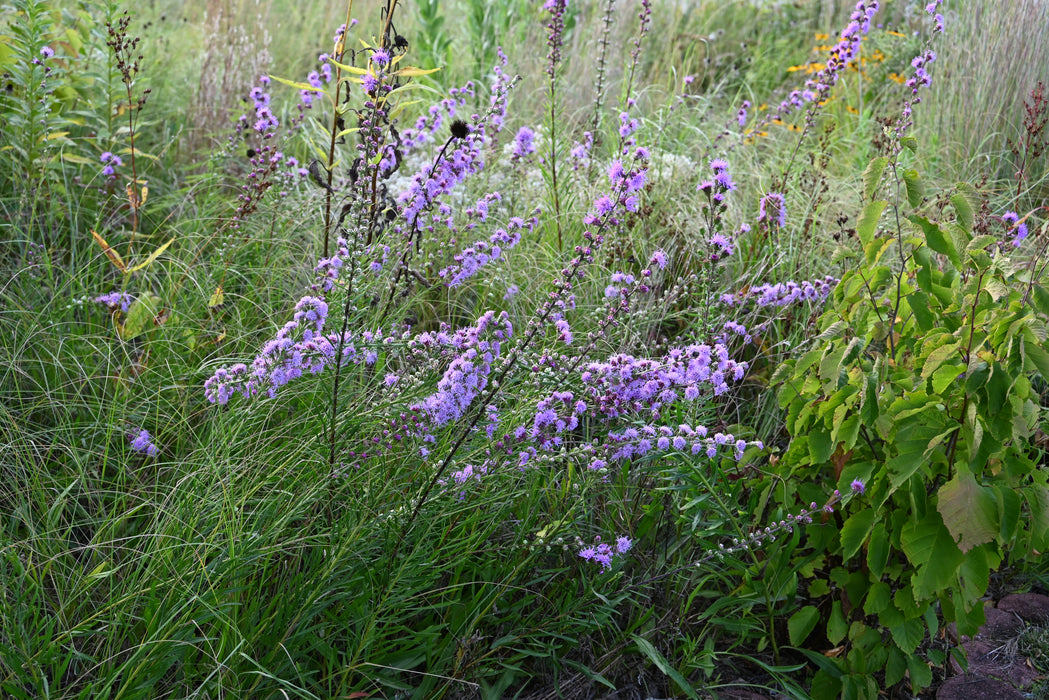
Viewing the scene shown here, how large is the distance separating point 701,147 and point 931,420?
10.1ft

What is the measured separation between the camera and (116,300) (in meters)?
2.88

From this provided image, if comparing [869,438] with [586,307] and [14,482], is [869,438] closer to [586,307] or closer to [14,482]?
[586,307]

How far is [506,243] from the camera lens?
2.91m

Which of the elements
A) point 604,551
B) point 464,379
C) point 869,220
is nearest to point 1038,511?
point 869,220

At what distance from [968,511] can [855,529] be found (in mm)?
292

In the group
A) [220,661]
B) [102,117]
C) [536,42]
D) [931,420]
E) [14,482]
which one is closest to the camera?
[220,661]

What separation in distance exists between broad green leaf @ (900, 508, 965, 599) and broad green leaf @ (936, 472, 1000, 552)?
77mm

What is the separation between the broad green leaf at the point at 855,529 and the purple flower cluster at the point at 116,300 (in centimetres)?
223

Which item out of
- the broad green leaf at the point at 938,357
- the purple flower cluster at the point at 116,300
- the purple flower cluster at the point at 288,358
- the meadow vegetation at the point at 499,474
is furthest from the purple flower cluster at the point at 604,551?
the purple flower cluster at the point at 116,300

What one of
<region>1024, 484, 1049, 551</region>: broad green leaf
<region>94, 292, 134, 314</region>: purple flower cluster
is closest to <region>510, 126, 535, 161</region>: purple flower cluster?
<region>94, 292, 134, 314</region>: purple flower cluster

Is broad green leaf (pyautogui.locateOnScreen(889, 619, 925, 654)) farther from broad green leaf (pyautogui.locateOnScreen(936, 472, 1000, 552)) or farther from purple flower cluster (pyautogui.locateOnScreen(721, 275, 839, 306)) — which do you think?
purple flower cluster (pyautogui.locateOnScreen(721, 275, 839, 306))

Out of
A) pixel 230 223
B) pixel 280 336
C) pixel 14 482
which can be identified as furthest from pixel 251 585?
pixel 230 223

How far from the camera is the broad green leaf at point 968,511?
2.02 m

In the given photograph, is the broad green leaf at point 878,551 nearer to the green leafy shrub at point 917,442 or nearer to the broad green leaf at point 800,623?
the green leafy shrub at point 917,442
